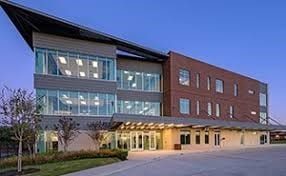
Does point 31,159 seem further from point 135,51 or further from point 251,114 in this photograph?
point 251,114

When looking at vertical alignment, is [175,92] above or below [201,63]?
below

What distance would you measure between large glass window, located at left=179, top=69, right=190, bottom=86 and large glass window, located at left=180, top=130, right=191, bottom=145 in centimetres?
624

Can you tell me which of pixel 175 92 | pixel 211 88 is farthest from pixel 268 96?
pixel 175 92

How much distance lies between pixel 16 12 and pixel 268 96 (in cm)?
5436

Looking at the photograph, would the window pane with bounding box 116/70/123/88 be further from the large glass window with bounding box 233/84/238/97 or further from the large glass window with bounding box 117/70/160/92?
the large glass window with bounding box 233/84/238/97

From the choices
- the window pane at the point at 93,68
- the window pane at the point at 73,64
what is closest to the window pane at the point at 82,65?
the window pane at the point at 73,64

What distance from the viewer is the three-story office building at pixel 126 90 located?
134 ft

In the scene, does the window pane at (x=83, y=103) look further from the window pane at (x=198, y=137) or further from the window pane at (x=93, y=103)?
the window pane at (x=198, y=137)

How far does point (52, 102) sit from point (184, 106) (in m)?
18.7

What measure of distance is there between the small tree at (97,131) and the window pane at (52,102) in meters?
3.74

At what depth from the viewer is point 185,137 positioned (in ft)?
172

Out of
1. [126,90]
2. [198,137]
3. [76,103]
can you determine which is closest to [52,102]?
[76,103]

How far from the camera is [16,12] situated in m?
37.8

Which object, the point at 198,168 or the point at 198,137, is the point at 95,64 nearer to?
the point at 198,137
